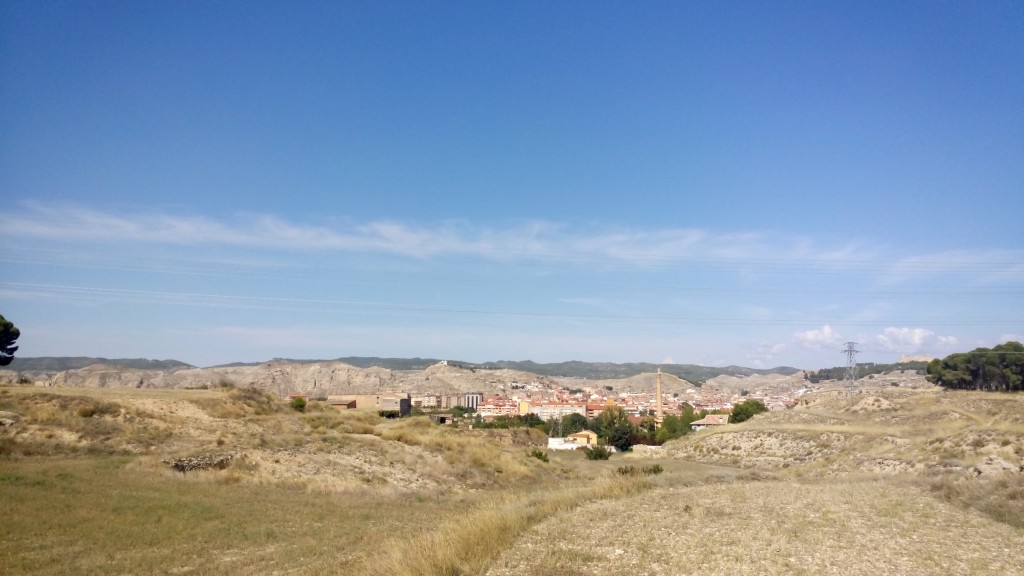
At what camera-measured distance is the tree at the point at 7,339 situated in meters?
52.8

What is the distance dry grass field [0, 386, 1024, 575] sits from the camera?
10477 millimetres

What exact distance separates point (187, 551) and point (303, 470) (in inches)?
489

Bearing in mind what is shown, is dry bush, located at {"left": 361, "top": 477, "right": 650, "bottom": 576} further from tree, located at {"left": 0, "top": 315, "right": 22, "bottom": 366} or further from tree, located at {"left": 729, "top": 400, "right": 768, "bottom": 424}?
tree, located at {"left": 729, "top": 400, "right": 768, "bottom": 424}

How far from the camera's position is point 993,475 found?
72.3 ft

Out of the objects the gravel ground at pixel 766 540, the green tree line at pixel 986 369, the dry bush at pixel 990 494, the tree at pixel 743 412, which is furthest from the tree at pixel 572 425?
the gravel ground at pixel 766 540

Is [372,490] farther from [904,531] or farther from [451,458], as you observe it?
[904,531]

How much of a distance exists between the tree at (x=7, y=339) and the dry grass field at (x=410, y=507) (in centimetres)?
2516

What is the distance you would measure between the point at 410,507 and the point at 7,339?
51370mm

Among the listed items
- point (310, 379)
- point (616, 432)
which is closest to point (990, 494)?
point (616, 432)

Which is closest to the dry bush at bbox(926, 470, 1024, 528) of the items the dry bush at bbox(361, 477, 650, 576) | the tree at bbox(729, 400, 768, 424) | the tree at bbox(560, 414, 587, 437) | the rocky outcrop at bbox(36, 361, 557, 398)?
the dry bush at bbox(361, 477, 650, 576)

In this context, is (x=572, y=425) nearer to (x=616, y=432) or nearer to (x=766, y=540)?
(x=616, y=432)

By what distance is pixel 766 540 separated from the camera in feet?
37.6

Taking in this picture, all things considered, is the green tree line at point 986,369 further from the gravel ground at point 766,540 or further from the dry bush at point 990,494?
the gravel ground at point 766,540

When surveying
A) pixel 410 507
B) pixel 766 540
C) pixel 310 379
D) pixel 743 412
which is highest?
pixel 766 540
